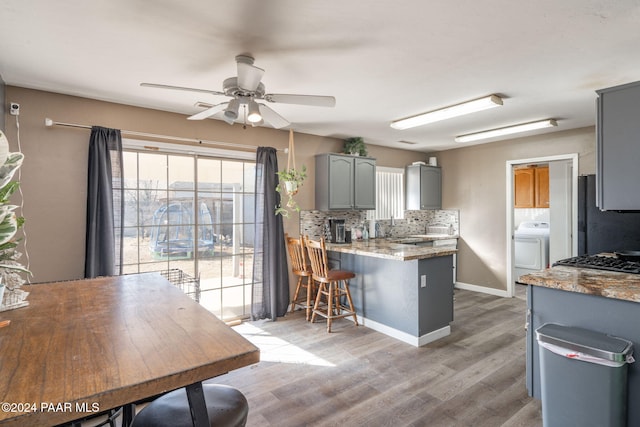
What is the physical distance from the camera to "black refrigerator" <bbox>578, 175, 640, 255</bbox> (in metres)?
3.29

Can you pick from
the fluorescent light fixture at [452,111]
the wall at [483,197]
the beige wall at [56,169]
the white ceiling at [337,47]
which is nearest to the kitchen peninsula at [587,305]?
the white ceiling at [337,47]

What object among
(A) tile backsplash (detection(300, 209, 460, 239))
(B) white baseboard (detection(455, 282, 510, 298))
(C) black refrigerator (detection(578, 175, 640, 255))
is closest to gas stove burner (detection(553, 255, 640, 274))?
(C) black refrigerator (detection(578, 175, 640, 255))

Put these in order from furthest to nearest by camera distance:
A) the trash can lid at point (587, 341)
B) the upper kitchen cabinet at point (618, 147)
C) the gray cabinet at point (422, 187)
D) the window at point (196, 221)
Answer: the gray cabinet at point (422, 187), the window at point (196, 221), the upper kitchen cabinet at point (618, 147), the trash can lid at point (587, 341)

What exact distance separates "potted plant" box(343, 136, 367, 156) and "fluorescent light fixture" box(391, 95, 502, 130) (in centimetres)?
90

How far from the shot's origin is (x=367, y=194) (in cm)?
488

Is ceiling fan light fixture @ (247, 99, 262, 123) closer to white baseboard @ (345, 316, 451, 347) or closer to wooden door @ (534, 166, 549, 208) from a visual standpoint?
white baseboard @ (345, 316, 451, 347)

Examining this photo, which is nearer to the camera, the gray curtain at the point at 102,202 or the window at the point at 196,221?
the gray curtain at the point at 102,202

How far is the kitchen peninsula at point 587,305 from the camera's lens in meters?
1.79

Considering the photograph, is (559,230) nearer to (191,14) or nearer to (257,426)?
(257,426)

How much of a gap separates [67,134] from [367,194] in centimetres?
354

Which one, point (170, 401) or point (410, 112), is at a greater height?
point (410, 112)

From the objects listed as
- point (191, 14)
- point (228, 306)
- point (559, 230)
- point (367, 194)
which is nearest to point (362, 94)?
point (191, 14)

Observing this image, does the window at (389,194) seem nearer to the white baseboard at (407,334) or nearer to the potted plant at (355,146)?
the potted plant at (355,146)

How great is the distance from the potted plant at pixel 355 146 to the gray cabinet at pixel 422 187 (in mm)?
1255
